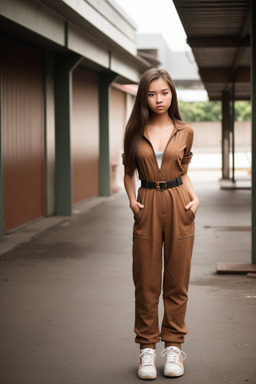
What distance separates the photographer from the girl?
456 cm

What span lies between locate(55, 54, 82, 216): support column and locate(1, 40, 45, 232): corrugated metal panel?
520 mm

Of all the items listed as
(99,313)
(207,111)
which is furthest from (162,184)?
(207,111)

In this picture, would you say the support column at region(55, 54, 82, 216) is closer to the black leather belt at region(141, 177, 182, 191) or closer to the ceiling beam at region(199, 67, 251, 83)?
A: the ceiling beam at region(199, 67, 251, 83)

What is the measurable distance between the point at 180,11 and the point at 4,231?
4.54 metres

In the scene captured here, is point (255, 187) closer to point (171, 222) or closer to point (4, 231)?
point (171, 222)

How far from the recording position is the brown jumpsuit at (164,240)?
4555 mm

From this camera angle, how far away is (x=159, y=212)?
4555mm

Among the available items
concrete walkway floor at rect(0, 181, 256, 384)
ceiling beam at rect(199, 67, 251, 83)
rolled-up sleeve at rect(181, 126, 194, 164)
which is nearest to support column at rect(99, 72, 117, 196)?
ceiling beam at rect(199, 67, 251, 83)

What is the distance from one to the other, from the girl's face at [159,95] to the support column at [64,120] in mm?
9877

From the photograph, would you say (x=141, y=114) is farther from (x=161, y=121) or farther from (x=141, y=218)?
(x=141, y=218)

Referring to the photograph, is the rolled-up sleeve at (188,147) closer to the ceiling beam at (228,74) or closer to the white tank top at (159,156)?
the white tank top at (159,156)

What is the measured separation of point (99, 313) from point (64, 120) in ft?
27.8

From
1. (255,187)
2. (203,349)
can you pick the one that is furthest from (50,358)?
(255,187)

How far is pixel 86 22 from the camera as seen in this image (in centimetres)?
1310
